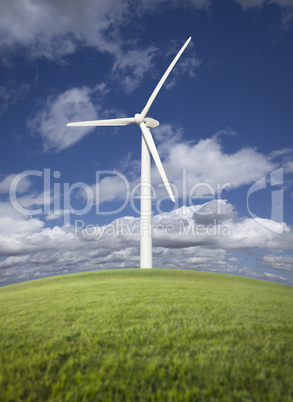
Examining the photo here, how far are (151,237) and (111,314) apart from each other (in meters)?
28.4

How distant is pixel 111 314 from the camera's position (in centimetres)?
1162

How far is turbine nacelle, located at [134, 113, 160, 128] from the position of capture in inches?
1766

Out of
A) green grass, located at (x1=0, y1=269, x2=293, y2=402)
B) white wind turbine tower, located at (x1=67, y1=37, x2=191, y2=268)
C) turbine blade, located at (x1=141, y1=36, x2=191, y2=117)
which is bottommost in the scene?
green grass, located at (x1=0, y1=269, x2=293, y2=402)

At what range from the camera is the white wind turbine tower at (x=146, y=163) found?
1540 inches

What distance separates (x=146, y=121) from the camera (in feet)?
149

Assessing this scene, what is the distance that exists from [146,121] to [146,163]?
28.8 feet

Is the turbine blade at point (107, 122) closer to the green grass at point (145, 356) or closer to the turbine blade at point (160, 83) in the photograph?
the turbine blade at point (160, 83)

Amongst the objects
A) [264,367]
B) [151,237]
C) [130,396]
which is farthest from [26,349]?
[151,237]

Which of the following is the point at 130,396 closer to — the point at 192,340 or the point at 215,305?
the point at 192,340

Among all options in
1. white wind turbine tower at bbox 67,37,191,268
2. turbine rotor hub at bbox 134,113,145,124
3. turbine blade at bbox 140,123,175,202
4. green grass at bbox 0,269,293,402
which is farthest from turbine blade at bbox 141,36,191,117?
green grass at bbox 0,269,293,402

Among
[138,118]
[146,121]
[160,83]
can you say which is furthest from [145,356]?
[160,83]

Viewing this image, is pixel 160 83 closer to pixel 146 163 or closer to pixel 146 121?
pixel 146 121

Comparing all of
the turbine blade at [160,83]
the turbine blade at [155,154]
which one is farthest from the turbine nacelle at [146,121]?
the turbine blade at [155,154]

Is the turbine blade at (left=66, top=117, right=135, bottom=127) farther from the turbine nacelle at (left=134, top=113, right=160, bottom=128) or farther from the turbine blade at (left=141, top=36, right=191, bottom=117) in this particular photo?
the turbine blade at (left=141, top=36, right=191, bottom=117)
